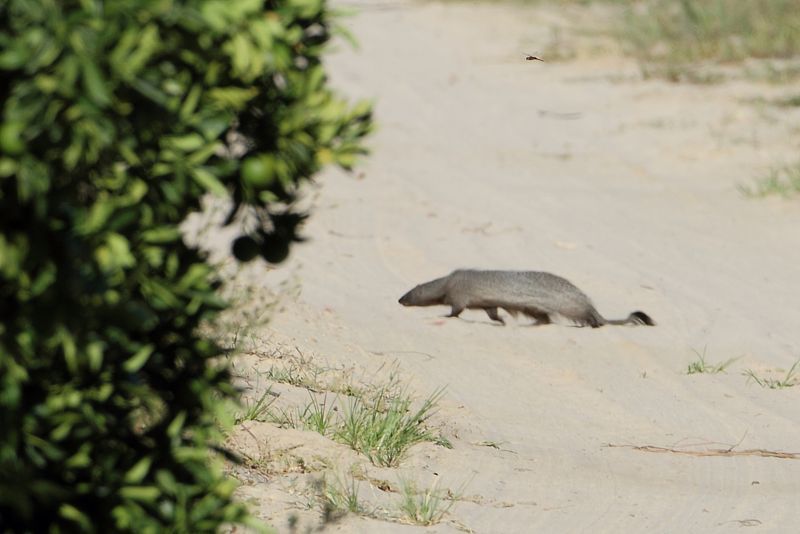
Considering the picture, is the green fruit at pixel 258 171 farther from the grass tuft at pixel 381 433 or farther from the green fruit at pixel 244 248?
the grass tuft at pixel 381 433

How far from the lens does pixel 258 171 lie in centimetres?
227

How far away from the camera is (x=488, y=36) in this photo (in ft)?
44.7

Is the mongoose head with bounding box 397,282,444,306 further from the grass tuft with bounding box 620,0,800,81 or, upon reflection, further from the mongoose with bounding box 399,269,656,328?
the grass tuft with bounding box 620,0,800,81

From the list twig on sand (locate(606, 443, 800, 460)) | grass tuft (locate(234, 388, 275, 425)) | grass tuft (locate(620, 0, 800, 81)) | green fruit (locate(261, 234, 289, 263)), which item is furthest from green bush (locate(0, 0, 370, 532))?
grass tuft (locate(620, 0, 800, 81))

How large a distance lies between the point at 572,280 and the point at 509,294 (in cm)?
49

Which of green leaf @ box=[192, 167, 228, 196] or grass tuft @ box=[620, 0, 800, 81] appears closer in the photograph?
green leaf @ box=[192, 167, 228, 196]

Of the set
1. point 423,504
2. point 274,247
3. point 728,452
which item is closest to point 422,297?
point 728,452

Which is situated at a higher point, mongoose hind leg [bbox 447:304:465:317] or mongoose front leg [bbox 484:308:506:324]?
mongoose hind leg [bbox 447:304:465:317]

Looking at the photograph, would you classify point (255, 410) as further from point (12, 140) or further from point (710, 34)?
point (710, 34)

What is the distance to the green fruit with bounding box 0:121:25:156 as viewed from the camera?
192 centimetres

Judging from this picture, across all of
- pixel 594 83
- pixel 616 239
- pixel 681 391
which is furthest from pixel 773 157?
pixel 681 391

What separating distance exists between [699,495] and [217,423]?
1.65 metres

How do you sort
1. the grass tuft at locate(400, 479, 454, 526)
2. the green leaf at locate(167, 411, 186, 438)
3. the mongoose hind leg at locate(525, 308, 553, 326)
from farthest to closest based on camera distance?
the mongoose hind leg at locate(525, 308, 553, 326)
the grass tuft at locate(400, 479, 454, 526)
the green leaf at locate(167, 411, 186, 438)

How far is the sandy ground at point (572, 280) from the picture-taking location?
418 cm
